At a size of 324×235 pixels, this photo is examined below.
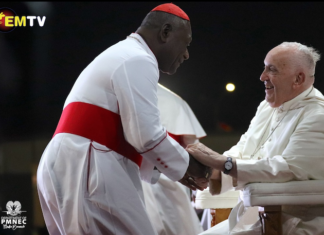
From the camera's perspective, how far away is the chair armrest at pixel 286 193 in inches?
108

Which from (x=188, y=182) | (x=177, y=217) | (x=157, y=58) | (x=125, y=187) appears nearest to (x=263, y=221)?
(x=188, y=182)

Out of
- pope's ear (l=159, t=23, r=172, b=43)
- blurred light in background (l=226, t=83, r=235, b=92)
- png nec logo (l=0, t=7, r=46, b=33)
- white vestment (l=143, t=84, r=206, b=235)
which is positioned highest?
png nec logo (l=0, t=7, r=46, b=33)

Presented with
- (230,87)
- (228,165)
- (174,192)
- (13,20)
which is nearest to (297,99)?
(228,165)

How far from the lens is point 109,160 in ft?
7.68

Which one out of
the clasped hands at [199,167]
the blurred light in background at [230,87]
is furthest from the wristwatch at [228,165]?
the blurred light in background at [230,87]

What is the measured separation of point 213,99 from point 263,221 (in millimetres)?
3682

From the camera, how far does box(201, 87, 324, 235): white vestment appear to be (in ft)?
9.52

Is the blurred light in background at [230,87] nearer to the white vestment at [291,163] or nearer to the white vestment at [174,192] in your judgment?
the white vestment at [174,192]

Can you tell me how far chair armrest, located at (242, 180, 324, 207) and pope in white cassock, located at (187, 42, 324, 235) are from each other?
0.11 metres

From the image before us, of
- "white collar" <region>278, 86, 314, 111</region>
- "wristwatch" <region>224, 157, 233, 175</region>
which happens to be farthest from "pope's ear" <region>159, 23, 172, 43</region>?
"white collar" <region>278, 86, 314, 111</region>

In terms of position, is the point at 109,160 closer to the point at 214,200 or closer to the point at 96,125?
the point at 96,125

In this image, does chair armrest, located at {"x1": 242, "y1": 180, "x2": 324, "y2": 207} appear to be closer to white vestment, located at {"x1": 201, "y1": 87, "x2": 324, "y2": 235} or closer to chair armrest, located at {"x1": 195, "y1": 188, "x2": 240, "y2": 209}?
white vestment, located at {"x1": 201, "y1": 87, "x2": 324, "y2": 235}

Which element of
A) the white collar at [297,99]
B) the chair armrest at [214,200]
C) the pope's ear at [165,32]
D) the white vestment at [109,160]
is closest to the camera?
the white vestment at [109,160]

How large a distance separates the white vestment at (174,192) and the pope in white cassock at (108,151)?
2.54m
